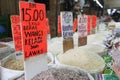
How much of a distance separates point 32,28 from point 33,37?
0.04 metres

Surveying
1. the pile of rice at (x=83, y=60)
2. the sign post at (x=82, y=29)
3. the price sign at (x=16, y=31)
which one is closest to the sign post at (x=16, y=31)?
the price sign at (x=16, y=31)

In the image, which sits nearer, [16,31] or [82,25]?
[16,31]

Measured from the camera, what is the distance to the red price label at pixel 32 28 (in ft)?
3.18

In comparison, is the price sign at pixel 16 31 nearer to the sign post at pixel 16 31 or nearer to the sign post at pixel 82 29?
the sign post at pixel 16 31

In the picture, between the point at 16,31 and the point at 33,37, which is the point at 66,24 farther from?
the point at 33,37

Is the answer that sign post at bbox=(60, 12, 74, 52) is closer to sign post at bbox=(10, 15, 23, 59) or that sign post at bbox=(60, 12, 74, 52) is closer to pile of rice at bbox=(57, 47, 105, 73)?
pile of rice at bbox=(57, 47, 105, 73)

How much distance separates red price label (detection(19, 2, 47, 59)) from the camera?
3.18 ft

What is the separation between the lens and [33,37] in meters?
1.03

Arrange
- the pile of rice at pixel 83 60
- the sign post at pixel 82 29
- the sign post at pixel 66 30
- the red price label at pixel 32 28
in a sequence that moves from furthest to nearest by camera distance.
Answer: the sign post at pixel 82 29 → the sign post at pixel 66 30 → the pile of rice at pixel 83 60 → the red price label at pixel 32 28

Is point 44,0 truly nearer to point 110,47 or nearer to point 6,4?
point 6,4

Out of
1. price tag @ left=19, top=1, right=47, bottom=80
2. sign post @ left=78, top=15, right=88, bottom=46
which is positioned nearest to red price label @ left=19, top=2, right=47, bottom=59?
price tag @ left=19, top=1, right=47, bottom=80

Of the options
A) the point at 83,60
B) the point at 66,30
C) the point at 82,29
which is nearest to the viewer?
the point at 83,60

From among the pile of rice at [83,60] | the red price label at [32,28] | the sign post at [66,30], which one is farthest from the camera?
the sign post at [66,30]

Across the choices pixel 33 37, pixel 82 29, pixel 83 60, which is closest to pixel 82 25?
pixel 82 29
